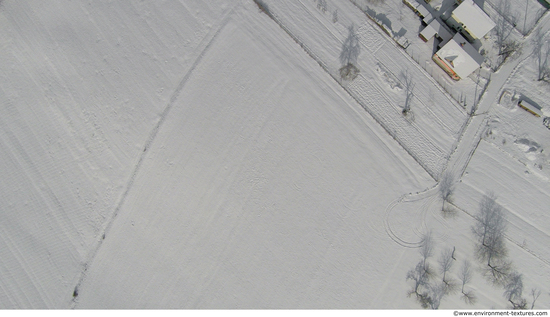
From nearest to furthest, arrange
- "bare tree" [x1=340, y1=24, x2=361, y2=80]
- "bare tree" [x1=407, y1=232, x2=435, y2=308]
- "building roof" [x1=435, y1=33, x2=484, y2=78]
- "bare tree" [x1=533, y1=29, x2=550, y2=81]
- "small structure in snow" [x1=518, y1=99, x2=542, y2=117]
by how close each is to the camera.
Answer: "building roof" [x1=435, y1=33, x2=484, y2=78]
"small structure in snow" [x1=518, y1=99, x2=542, y2=117]
"bare tree" [x1=533, y1=29, x2=550, y2=81]
"bare tree" [x1=407, y1=232, x2=435, y2=308]
"bare tree" [x1=340, y1=24, x2=361, y2=80]

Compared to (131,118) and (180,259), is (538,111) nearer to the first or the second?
(180,259)

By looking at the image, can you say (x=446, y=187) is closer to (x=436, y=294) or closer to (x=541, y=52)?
(x=436, y=294)

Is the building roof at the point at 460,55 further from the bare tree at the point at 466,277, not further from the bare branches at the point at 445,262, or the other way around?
the bare tree at the point at 466,277

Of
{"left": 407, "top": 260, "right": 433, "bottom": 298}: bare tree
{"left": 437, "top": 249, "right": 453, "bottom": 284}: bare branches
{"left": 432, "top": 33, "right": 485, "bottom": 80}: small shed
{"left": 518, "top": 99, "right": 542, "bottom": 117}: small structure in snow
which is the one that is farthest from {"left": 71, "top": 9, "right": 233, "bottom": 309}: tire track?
{"left": 437, "top": 249, "right": 453, "bottom": 284}: bare branches

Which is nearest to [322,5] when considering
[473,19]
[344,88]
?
[344,88]

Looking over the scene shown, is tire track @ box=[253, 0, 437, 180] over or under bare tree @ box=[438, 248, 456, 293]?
over

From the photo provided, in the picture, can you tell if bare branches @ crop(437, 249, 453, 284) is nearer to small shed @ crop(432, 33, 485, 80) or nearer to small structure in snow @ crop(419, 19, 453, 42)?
small shed @ crop(432, 33, 485, 80)
